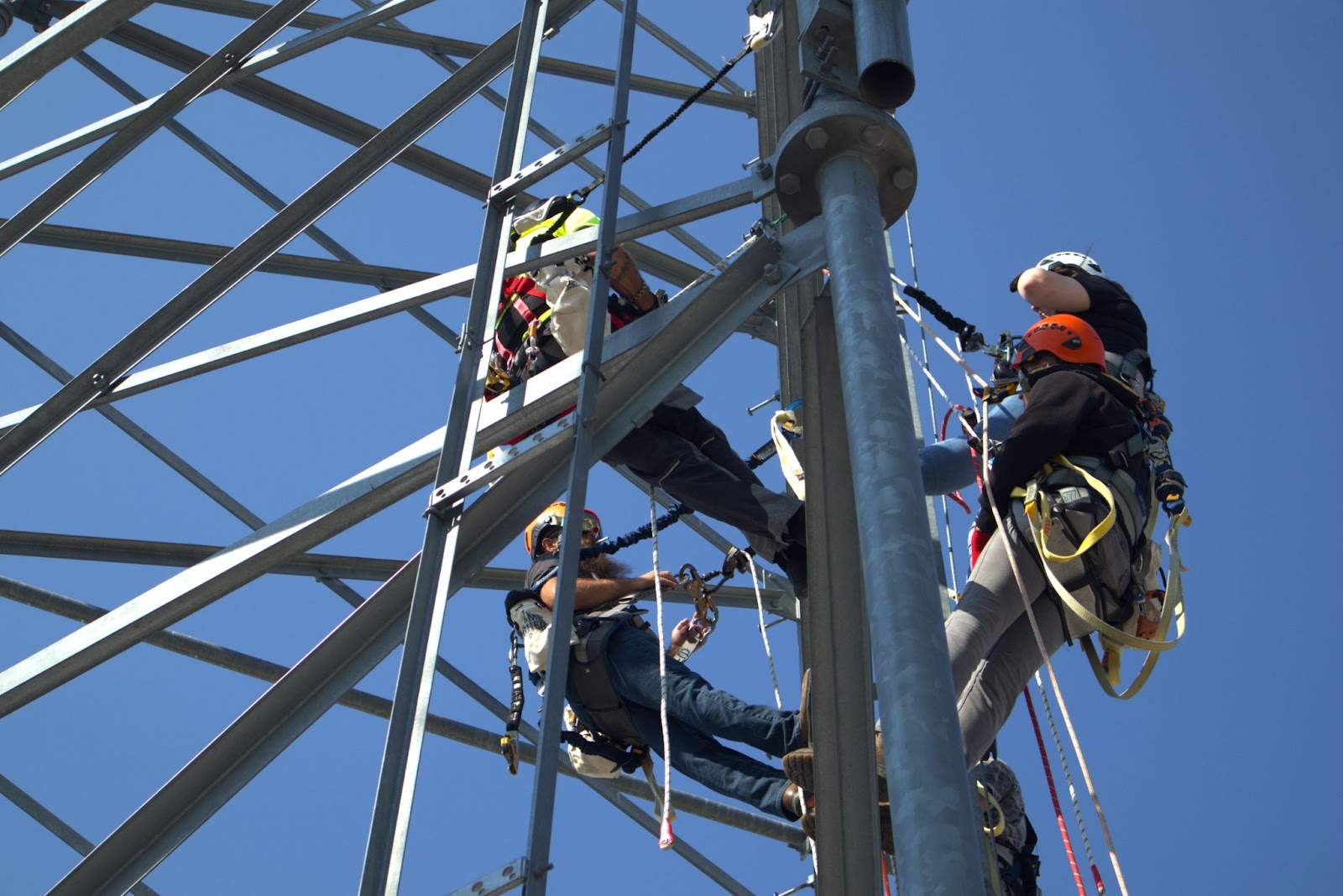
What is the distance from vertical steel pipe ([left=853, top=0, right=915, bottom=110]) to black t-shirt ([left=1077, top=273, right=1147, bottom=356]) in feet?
6.77

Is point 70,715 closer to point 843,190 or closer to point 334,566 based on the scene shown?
point 334,566

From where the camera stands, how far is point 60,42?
23.5 ft

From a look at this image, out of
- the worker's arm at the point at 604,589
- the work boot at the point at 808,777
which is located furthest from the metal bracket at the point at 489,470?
the worker's arm at the point at 604,589

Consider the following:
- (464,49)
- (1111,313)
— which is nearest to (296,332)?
(1111,313)

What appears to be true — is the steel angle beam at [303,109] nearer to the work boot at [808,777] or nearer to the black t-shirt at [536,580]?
the black t-shirt at [536,580]

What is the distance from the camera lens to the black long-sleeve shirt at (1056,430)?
6023 millimetres

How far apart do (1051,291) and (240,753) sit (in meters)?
3.74

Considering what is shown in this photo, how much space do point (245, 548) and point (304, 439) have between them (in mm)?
23604

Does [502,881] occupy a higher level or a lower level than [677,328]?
lower

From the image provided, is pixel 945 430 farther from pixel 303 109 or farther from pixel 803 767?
pixel 303 109

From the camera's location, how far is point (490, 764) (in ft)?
106

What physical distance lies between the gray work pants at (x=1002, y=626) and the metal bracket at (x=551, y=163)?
6.64ft

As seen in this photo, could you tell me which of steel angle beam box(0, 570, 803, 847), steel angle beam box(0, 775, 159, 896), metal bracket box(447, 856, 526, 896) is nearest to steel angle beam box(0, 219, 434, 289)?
steel angle beam box(0, 570, 803, 847)

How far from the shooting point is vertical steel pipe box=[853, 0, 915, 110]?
197 inches
